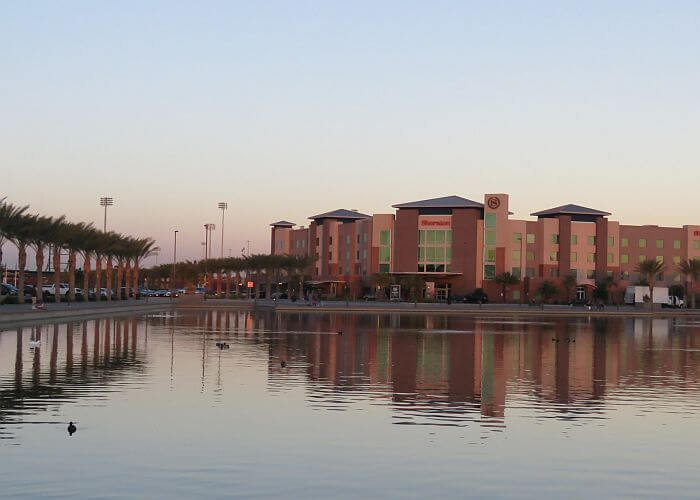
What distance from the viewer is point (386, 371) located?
94.0 ft

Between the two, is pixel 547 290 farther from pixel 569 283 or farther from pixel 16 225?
pixel 16 225

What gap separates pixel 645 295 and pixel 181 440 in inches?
4357

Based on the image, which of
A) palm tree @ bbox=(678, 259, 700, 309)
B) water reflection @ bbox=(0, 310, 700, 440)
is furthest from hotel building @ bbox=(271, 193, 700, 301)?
water reflection @ bbox=(0, 310, 700, 440)

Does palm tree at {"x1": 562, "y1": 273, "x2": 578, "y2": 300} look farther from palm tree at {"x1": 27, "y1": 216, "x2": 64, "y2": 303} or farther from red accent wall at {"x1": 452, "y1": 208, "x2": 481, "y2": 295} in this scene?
palm tree at {"x1": 27, "y1": 216, "x2": 64, "y2": 303}

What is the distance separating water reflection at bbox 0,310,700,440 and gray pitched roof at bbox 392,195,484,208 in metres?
83.9

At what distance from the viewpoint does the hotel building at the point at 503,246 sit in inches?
5187

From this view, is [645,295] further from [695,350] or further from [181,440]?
[181,440]

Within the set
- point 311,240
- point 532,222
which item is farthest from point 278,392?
point 311,240

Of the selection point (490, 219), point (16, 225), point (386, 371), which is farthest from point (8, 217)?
point (490, 219)

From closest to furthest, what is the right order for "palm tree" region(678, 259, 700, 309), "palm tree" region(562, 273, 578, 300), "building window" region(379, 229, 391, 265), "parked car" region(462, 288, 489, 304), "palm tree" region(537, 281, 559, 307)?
"parked car" region(462, 288, 489, 304), "palm tree" region(537, 281, 559, 307), "palm tree" region(678, 259, 700, 309), "palm tree" region(562, 273, 578, 300), "building window" region(379, 229, 391, 265)

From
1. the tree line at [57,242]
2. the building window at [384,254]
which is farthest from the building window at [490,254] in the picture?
the tree line at [57,242]

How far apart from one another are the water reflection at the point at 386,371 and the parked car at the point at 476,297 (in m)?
77.2

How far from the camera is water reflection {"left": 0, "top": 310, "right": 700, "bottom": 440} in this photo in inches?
813

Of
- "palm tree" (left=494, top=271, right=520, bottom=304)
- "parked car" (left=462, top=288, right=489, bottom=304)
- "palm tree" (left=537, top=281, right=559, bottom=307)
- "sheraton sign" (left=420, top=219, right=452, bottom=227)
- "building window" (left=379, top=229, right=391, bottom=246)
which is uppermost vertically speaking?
"sheraton sign" (left=420, top=219, right=452, bottom=227)
